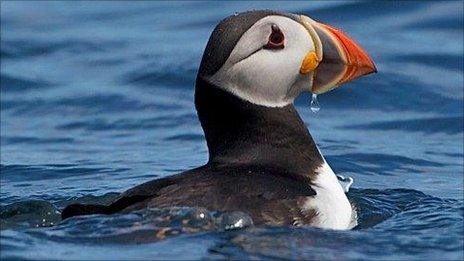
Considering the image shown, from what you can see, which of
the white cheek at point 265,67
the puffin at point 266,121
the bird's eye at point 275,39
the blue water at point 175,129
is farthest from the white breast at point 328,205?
the bird's eye at point 275,39

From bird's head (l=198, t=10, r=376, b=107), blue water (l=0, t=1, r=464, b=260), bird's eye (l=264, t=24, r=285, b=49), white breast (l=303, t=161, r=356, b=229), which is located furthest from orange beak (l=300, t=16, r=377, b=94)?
blue water (l=0, t=1, r=464, b=260)

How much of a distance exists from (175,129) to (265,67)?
4785mm

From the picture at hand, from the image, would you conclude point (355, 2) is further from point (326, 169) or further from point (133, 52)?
point (326, 169)

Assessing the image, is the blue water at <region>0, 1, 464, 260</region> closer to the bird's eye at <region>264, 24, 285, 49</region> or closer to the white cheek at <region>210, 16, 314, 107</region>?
the white cheek at <region>210, 16, 314, 107</region>

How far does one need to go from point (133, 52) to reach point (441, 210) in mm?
6809

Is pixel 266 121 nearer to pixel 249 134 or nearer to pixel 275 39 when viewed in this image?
pixel 249 134

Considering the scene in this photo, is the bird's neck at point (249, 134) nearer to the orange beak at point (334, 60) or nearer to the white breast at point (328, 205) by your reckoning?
the white breast at point (328, 205)

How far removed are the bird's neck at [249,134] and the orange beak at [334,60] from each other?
0.89 feet

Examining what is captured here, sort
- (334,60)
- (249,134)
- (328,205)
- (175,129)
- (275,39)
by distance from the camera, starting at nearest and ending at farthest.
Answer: (328,205)
(275,39)
(249,134)
(334,60)
(175,129)

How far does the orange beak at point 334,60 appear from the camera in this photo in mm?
7738

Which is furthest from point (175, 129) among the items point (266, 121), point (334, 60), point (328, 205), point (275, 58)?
point (328, 205)

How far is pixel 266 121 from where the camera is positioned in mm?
7656

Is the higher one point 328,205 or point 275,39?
point 275,39

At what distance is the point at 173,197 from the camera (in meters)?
6.90
